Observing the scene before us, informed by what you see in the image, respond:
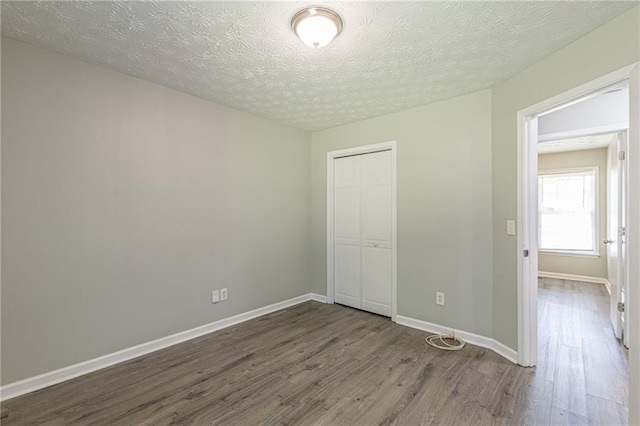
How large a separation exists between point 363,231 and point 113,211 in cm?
274

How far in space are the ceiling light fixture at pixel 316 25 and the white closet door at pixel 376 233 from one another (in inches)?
78.6

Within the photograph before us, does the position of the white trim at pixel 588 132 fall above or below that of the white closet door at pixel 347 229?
above

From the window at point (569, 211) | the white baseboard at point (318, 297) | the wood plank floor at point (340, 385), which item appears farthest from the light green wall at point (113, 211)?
the window at point (569, 211)

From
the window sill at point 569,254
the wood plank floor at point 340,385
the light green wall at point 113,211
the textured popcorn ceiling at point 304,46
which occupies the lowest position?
the wood plank floor at point 340,385

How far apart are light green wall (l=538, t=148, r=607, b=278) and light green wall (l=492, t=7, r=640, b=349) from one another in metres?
4.39

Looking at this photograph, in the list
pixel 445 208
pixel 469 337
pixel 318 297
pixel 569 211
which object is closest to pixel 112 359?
pixel 318 297

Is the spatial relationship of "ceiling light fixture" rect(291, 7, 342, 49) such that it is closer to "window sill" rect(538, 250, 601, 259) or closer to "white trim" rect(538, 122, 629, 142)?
"white trim" rect(538, 122, 629, 142)

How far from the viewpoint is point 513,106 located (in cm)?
249

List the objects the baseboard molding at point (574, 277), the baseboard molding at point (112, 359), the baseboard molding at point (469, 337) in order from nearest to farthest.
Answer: the baseboard molding at point (112, 359)
the baseboard molding at point (469, 337)
the baseboard molding at point (574, 277)

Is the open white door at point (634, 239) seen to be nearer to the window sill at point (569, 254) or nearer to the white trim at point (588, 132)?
the white trim at point (588, 132)

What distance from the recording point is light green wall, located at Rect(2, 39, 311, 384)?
2.03 m

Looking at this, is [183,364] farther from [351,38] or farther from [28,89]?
[351,38]

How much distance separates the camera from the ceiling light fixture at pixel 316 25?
1.65 meters

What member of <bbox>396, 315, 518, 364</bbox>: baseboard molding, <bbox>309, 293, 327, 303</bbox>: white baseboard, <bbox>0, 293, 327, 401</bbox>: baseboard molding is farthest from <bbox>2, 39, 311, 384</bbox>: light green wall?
<bbox>396, 315, 518, 364</bbox>: baseboard molding
